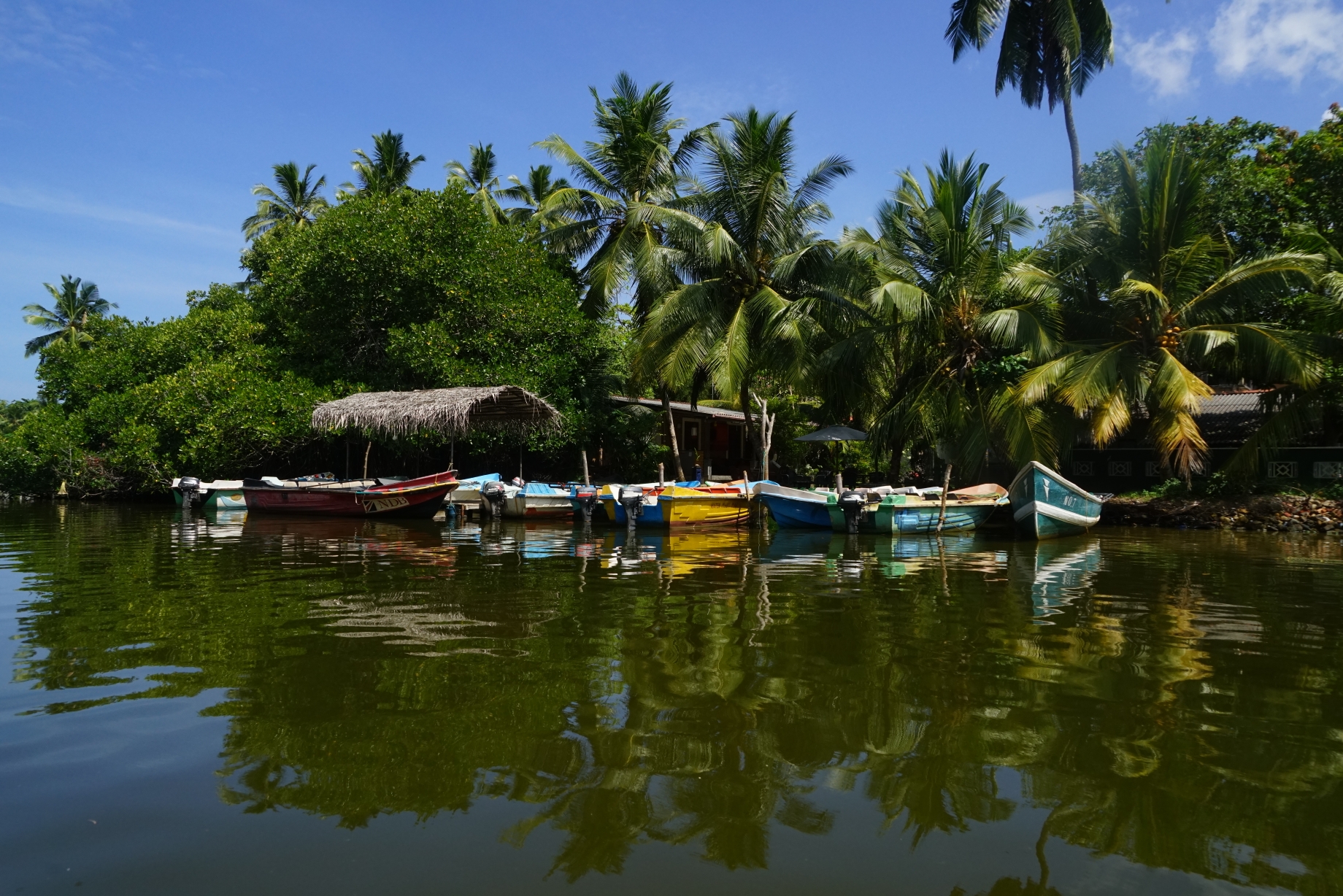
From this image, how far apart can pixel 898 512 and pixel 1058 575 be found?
521 centimetres

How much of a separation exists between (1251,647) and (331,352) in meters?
22.8

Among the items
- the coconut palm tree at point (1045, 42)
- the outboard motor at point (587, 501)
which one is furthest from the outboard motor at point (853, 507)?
the coconut palm tree at point (1045, 42)

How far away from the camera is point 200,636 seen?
21.6 ft

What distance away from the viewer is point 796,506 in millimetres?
16969

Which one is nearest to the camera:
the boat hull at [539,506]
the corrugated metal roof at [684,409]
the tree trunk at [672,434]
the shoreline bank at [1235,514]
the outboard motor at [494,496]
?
the shoreline bank at [1235,514]

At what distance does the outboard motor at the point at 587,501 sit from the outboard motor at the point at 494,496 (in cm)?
164

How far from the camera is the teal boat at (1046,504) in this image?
1485 centimetres

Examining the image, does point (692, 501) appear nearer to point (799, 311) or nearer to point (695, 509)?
point (695, 509)

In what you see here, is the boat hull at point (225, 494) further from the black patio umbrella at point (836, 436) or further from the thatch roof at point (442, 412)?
the black patio umbrella at point (836, 436)

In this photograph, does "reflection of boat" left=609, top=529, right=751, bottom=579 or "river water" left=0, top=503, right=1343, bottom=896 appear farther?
"reflection of boat" left=609, top=529, right=751, bottom=579

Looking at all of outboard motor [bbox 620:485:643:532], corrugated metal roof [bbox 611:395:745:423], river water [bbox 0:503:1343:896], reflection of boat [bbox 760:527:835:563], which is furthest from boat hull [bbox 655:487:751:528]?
river water [bbox 0:503:1343:896]

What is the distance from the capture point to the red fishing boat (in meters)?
19.2

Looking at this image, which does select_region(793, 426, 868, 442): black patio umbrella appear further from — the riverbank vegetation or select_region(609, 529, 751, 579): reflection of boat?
select_region(609, 529, 751, 579): reflection of boat

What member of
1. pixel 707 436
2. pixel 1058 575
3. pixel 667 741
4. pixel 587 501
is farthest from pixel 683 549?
pixel 707 436
